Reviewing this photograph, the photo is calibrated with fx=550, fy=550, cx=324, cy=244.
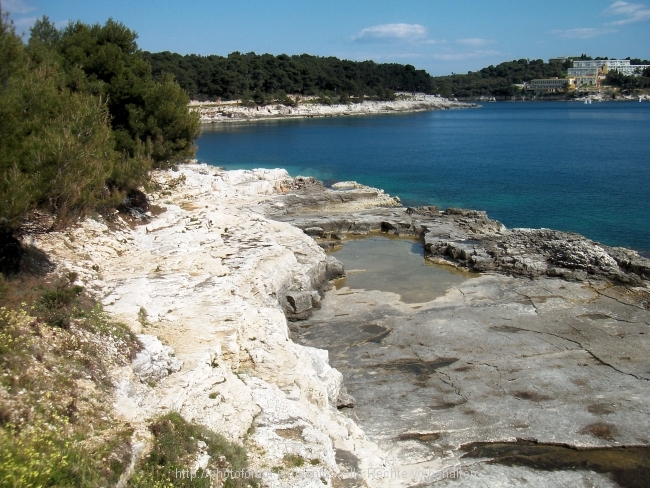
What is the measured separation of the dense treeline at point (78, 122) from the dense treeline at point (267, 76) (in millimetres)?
106479

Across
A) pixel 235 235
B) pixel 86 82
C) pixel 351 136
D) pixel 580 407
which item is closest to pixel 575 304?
pixel 580 407

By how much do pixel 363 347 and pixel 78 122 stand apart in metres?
11.0

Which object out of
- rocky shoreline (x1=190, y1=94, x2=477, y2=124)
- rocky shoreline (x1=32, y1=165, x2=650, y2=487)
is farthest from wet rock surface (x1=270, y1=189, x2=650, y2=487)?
rocky shoreline (x1=190, y1=94, x2=477, y2=124)

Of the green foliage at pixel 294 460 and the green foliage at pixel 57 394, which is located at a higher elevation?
the green foliage at pixel 57 394

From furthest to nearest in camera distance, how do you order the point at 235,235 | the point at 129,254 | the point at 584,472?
the point at 235,235, the point at 129,254, the point at 584,472

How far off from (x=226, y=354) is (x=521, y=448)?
7340 millimetres

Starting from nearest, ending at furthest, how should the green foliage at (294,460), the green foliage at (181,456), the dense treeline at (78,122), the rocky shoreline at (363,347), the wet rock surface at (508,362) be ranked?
the green foliage at (181,456), the green foliage at (294,460), the rocky shoreline at (363,347), the dense treeline at (78,122), the wet rock surface at (508,362)

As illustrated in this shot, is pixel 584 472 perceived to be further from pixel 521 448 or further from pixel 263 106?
pixel 263 106

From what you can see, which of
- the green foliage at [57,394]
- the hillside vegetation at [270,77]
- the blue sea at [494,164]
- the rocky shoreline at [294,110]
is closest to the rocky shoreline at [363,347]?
the green foliage at [57,394]

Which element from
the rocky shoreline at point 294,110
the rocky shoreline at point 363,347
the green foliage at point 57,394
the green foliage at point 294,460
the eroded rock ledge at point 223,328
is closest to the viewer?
the green foliage at point 57,394

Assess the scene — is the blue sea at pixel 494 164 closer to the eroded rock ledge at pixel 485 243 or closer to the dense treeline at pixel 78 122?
the eroded rock ledge at pixel 485 243

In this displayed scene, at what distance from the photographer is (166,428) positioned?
9.29 m

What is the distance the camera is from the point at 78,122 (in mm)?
14203

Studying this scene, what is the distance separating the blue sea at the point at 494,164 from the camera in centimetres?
3978
